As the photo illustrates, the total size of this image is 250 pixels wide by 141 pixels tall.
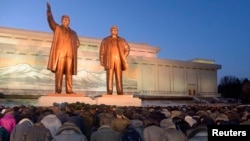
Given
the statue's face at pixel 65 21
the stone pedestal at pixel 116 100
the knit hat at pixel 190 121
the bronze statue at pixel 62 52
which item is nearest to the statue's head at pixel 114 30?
the bronze statue at pixel 62 52

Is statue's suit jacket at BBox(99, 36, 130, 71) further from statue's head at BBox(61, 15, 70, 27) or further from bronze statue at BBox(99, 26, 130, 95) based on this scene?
statue's head at BBox(61, 15, 70, 27)

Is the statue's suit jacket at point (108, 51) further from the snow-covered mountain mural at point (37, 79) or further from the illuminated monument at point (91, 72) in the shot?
the snow-covered mountain mural at point (37, 79)

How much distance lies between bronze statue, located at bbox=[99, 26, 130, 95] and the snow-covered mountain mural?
829 inches

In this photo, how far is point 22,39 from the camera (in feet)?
130

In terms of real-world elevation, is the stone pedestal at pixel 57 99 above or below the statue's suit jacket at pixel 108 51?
below

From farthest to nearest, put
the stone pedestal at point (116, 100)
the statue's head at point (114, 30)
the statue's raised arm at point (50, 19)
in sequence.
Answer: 1. the statue's head at point (114, 30)
2. the stone pedestal at point (116, 100)
3. the statue's raised arm at point (50, 19)

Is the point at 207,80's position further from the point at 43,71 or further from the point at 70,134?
the point at 70,134

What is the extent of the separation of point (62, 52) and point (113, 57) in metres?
2.08

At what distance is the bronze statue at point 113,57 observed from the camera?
1276 centimetres

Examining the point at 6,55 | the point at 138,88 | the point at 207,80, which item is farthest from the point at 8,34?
the point at 207,80

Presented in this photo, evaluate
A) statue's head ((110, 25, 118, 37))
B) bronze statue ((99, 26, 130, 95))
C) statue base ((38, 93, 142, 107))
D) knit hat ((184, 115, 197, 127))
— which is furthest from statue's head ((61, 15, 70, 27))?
knit hat ((184, 115, 197, 127))

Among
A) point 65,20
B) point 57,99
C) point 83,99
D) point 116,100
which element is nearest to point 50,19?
point 65,20

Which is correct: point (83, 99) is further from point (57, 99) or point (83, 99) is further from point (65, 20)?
point (65, 20)

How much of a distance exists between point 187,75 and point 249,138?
40.7 m
